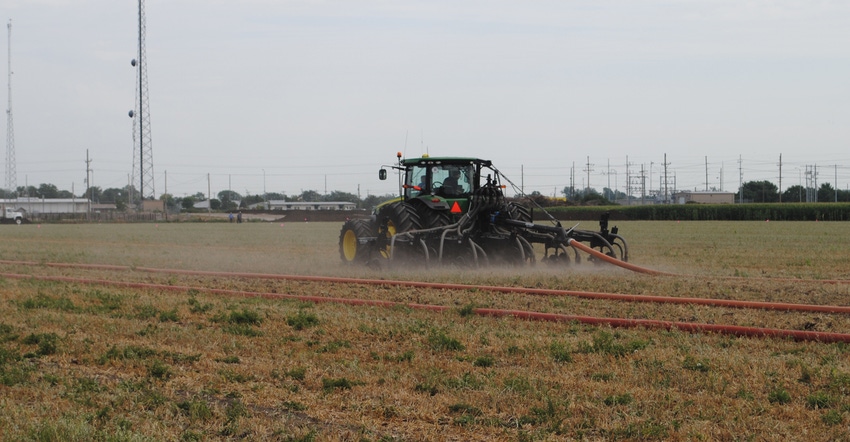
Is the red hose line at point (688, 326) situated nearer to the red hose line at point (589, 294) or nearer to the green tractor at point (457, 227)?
the red hose line at point (589, 294)

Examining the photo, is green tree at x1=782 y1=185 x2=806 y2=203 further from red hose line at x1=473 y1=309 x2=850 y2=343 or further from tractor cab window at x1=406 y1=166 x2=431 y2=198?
red hose line at x1=473 y1=309 x2=850 y2=343

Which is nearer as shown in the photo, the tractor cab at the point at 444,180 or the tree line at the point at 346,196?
the tractor cab at the point at 444,180

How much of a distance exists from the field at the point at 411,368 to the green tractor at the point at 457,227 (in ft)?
9.03

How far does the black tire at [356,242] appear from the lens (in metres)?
16.3

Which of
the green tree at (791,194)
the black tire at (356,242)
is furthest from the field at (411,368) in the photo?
the green tree at (791,194)

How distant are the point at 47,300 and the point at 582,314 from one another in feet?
22.9

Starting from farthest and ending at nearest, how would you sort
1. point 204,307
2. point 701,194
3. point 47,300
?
point 701,194
point 47,300
point 204,307

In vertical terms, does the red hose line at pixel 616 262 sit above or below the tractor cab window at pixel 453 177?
below

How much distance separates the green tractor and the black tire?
0.07 ft

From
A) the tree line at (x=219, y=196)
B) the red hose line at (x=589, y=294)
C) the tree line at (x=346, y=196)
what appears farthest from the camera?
the tree line at (x=219, y=196)

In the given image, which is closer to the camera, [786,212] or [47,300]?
[47,300]

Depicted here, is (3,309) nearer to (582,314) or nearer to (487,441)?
(582,314)

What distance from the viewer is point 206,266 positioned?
17812 mm

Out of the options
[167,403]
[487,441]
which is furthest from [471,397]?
[167,403]
